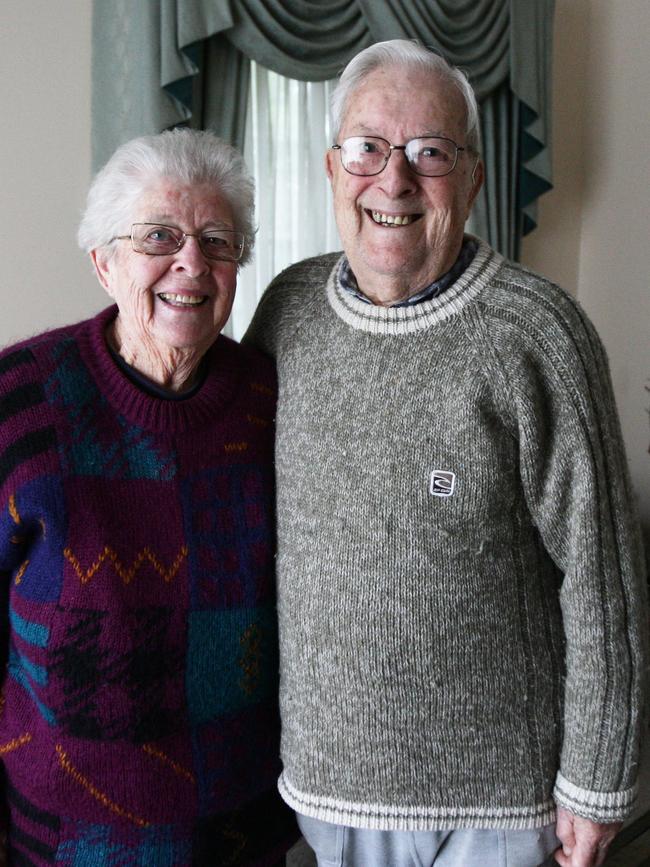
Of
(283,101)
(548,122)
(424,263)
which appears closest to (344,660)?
(424,263)

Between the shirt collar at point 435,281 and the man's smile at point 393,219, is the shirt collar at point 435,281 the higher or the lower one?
Answer: the lower one

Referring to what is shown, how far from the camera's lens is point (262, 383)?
142cm

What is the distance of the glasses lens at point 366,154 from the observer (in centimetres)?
126

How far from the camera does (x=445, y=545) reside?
1193 millimetres

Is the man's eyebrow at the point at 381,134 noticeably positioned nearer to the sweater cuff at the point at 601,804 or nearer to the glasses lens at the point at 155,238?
the glasses lens at the point at 155,238

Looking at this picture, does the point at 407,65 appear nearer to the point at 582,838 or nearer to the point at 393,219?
the point at 393,219

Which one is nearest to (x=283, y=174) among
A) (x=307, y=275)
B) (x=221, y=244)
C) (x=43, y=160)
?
(x=43, y=160)

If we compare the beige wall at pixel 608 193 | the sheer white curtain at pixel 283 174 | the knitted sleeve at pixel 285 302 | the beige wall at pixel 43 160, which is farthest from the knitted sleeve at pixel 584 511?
the beige wall at pixel 608 193

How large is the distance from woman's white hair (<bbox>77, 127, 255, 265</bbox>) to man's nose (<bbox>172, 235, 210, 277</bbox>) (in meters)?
0.08

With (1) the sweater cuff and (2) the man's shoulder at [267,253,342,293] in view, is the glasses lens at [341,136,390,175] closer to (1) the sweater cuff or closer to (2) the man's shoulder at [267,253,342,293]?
(2) the man's shoulder at [267,253,342,293]

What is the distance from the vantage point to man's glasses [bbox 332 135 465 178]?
1.25 metres

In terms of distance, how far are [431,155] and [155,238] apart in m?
0.42

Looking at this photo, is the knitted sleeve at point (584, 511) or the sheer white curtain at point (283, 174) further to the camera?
the sheer white curtain at point (283, 174)

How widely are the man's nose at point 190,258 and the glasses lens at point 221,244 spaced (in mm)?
21
